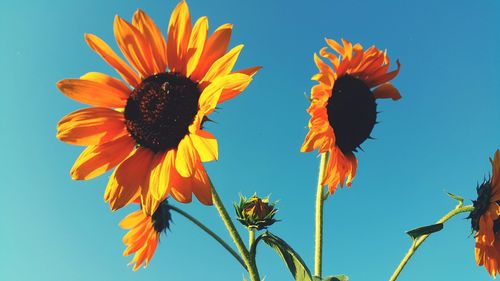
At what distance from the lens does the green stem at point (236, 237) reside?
10.5ft

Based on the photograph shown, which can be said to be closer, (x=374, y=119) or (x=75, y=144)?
(x=75, y=144)

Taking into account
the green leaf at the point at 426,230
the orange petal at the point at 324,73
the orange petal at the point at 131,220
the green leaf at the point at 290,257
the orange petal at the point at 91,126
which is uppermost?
the orange petal at the point at 324,73

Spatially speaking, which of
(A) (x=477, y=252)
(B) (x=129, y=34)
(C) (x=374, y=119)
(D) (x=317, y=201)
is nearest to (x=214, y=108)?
(B) (x=129, y=34)

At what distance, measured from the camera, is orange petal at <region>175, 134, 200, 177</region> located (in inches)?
110

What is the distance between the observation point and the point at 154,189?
3.06 metres

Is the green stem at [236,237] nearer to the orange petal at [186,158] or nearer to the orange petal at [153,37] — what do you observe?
the orange petal at [186,158]

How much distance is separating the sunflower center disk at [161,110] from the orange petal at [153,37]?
81 millimetres

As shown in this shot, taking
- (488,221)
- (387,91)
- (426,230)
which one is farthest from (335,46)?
(488,221)

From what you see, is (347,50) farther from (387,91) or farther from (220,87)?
(220,87)

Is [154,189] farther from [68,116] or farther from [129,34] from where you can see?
[129,34]

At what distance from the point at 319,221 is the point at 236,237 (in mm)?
808

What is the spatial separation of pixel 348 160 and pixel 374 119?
48cm

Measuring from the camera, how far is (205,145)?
9.11 feet

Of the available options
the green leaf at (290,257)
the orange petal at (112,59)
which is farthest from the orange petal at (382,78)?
the orange petal at (112,59)
